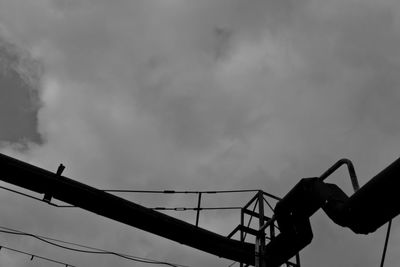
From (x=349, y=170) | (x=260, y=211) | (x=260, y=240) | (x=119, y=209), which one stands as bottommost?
(x=349, y=170)

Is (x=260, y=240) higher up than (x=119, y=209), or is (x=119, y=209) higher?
(x=260, y=240)

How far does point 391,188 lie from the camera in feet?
20.0

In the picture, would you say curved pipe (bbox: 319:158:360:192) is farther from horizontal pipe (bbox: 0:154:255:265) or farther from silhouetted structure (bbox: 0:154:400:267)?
horizontal pipe (bbox: 0:154:255:265)

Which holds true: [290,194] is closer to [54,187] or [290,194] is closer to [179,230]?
[179,230]

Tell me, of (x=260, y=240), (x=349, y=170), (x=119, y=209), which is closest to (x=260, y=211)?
(x=260, y=240)

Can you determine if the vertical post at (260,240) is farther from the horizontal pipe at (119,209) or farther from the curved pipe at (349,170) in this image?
the curved pipe at (349,170)

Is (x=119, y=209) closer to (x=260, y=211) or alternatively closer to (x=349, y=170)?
(x=260, y=211)

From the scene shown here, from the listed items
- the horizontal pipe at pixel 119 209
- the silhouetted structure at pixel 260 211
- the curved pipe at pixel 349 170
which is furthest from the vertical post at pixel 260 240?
the curved pipe at pixel 349 170

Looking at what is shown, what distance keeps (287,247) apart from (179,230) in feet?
8.92

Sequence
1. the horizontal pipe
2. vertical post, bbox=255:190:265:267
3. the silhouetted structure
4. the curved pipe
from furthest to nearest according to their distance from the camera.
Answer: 1. vertical post, bbox=255:190:265:267
2. the horizontal pipe
3. the curved pipe
4. the silhouetted structure

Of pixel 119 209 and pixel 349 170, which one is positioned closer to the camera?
pixel 349 170

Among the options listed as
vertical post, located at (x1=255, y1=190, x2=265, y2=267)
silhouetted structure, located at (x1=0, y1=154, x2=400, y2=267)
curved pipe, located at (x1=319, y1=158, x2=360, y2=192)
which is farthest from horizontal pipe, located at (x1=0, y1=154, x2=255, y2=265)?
curved pipe, located at (x1=319, y1=158, x2=360, y2=192)

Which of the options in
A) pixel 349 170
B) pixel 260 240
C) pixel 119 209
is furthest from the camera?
pixel 260 240

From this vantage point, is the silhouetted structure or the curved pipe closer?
the silhouetted structure
